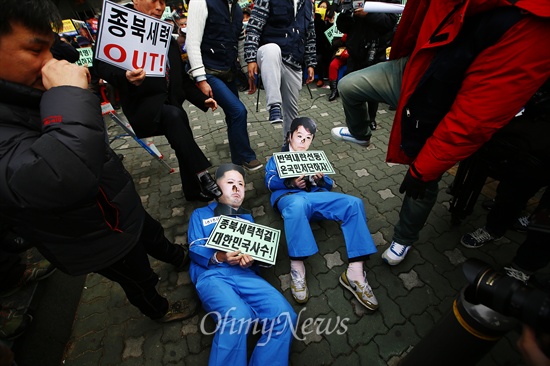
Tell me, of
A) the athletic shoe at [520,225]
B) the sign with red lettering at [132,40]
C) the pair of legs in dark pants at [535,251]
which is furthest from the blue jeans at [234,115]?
the athletic shoe at [520,225]

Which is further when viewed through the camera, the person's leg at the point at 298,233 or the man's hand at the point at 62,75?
the person's leg at the point at 298,233

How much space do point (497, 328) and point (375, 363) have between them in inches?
45.2

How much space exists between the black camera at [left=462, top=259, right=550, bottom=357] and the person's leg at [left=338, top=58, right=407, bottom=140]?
1.42m

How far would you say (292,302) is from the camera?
2.23m

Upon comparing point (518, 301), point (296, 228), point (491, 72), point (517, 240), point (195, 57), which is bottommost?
point (517, 240)

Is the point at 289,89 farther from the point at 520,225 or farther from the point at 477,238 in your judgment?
the point at 520,225

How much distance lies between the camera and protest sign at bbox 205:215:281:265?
203cm

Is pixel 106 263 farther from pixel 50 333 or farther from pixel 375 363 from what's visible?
pixel 375 363

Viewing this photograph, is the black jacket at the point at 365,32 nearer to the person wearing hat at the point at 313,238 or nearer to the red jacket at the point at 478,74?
the red jacket at the point at 478,74

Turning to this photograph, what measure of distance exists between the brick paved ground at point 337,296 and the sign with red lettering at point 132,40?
1.90 m

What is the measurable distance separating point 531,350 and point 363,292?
1.31 meters

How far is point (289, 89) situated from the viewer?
3.44m

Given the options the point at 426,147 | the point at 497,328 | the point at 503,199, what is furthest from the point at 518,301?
the point at 503,199

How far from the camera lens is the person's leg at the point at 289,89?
3.30 metres
